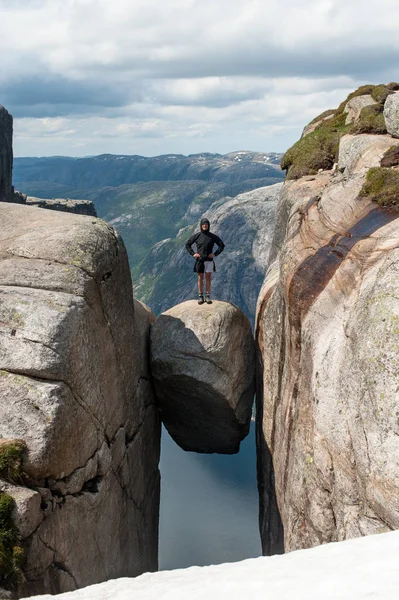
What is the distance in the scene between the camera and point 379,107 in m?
34.4

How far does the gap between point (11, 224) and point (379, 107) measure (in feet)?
77.4

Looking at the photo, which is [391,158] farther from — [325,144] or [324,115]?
[324,115]

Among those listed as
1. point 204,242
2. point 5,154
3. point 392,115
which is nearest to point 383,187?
point 392,115

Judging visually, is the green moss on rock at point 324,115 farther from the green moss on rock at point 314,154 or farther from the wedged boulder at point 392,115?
the wedged boulder at point 392,115

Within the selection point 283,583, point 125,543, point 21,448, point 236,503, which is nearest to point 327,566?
point 283,583

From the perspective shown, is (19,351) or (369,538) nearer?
(369,538)

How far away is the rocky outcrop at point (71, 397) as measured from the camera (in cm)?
1734

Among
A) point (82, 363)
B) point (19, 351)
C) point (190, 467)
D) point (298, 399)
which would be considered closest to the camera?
point (19, 351)

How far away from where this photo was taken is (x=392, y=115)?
28469mm

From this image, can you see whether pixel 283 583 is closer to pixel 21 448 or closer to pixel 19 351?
pixel 21 448

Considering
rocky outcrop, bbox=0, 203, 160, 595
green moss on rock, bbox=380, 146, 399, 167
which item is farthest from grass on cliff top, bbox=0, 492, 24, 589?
green moss on rock, bbox=380, 146, 399, 167

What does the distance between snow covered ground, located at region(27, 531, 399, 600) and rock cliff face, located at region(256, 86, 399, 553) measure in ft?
10.1

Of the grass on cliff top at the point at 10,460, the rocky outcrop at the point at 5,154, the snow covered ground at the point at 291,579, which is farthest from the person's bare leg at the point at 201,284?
the rocky outcrop at the point at 5,154

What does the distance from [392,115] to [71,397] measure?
21306mm
